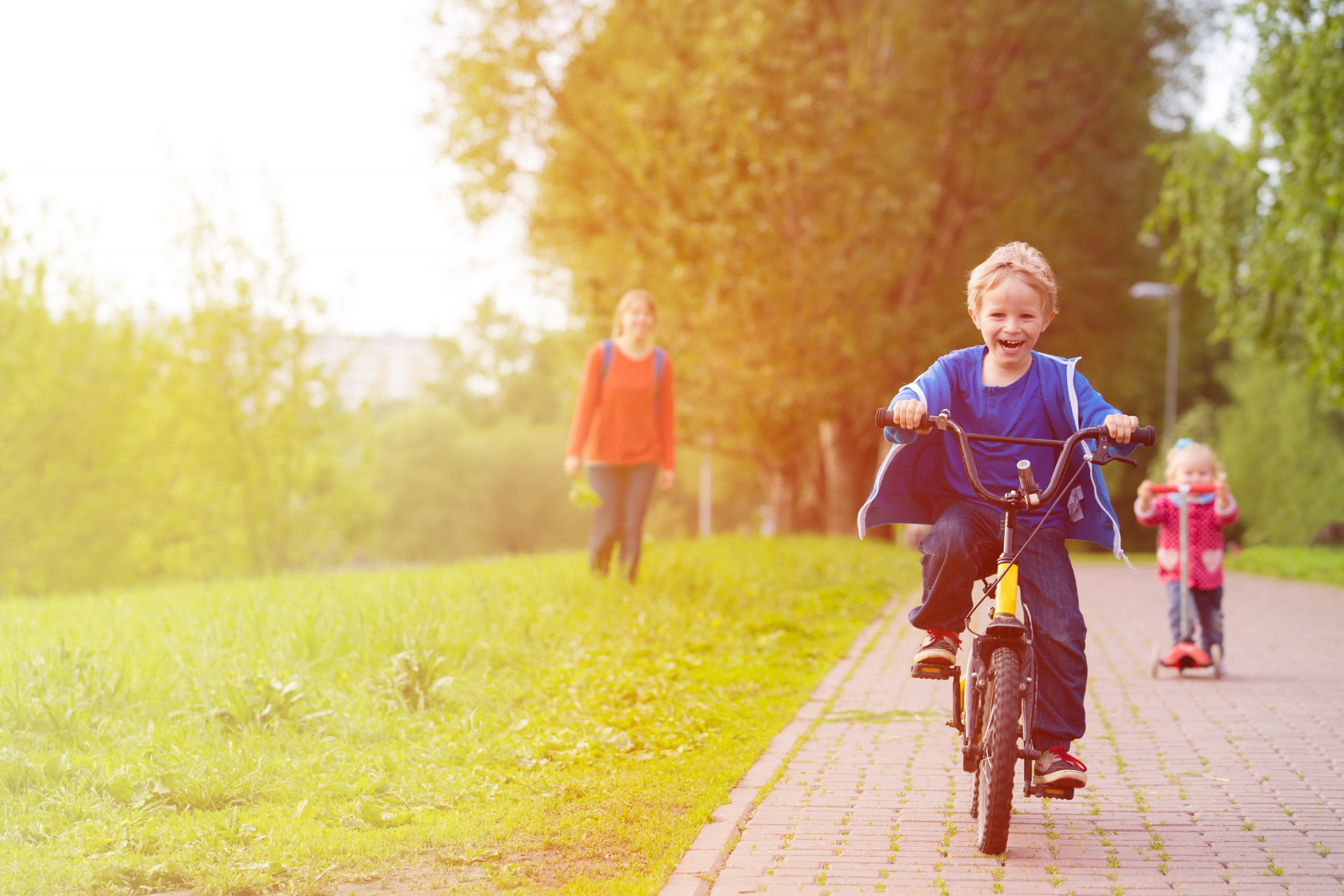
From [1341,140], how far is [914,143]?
7.52 m

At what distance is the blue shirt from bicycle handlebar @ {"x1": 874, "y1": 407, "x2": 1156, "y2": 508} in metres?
0.21

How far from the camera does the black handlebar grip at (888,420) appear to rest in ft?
12.6

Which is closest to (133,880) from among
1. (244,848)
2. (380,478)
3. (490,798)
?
(244,848)

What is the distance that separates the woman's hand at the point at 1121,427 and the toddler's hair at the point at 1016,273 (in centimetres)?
52

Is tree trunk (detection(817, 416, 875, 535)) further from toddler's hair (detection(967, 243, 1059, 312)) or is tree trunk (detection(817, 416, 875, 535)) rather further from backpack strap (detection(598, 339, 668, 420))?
toddler's hair (detection(967, 243, 1059, 312))

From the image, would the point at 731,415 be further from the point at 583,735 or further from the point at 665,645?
the point at 583,735

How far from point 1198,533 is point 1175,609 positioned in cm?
47

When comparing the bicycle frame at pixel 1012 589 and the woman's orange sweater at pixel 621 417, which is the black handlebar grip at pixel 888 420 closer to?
the bicycle frame at pixel 1012 589

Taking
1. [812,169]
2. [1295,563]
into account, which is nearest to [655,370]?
[812,169]

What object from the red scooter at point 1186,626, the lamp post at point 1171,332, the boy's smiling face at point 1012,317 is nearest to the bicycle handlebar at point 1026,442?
the boy's smiling face at point 1012,317

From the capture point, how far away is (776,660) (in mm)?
7508

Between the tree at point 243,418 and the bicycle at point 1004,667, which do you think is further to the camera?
the tree at point 243,418

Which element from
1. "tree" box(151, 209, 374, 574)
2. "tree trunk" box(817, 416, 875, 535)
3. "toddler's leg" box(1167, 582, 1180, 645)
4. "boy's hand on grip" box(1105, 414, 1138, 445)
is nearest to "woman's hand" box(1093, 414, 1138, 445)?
"boy's hand on grip" box(1105, 414, 1138, 445)

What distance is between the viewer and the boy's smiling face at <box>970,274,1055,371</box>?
13.5 feet
